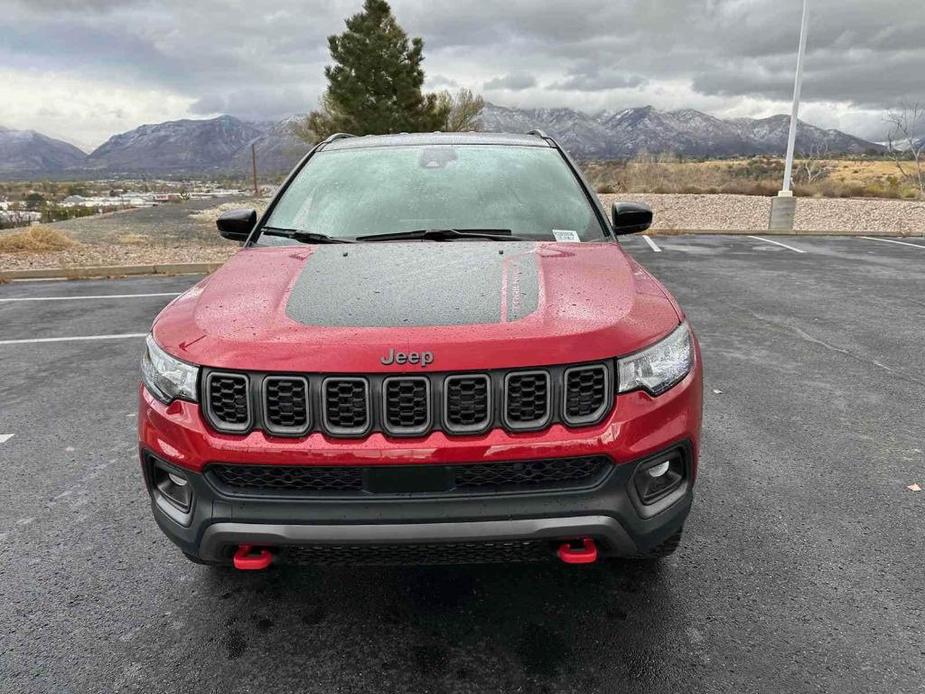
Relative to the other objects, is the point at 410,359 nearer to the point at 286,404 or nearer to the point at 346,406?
the point at 346,406

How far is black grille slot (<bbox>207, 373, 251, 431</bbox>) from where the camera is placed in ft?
6.27

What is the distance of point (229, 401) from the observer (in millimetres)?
1928

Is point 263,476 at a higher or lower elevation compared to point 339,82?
lower

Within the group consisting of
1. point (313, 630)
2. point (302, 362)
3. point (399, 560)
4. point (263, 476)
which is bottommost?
point (313, 630)

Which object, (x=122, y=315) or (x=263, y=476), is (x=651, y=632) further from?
(x=122, y=315)

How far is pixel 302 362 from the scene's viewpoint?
1.88 m

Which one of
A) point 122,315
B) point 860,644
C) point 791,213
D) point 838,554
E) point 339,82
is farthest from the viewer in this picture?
point 339,82

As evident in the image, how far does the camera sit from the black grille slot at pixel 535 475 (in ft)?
6.25

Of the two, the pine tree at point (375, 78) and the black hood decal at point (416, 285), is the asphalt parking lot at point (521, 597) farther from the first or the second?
the pine tree at point (375, 78)

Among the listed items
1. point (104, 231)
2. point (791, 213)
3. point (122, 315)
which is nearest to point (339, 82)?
point (104, 231)

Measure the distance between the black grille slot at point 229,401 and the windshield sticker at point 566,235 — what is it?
5.04 feet

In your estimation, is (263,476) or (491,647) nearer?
(263,476)

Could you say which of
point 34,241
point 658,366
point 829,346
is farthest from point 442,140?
point 34,241

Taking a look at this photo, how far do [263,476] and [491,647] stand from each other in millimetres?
947
